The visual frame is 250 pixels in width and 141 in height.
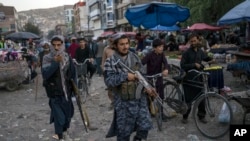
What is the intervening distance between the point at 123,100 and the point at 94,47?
1369 centimetres

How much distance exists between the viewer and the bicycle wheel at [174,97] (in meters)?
6.30

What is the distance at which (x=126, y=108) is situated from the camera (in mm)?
4059

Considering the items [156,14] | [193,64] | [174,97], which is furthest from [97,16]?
[193,64]

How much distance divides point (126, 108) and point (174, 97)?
8.91 feet

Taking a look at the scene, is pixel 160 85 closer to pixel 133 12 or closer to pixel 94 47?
pixel 133 12

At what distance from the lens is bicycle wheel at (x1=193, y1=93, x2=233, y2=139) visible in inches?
215

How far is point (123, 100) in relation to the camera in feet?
13.2

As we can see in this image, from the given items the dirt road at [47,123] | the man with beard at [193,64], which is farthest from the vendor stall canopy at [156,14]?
the man with beard at [193,64]

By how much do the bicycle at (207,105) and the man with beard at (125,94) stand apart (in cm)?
178

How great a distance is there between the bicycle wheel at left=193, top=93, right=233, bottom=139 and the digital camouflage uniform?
178cm

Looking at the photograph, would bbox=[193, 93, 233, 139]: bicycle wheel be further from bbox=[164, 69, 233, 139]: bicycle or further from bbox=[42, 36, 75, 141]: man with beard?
bbox=[42, 36, 75, 141]: man with beard

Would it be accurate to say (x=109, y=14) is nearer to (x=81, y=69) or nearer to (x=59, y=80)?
(x=81, y=69)

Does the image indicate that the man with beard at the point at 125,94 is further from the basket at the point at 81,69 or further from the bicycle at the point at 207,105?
the basket at the point at 81,69

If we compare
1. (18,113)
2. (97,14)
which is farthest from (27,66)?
(97,14)
